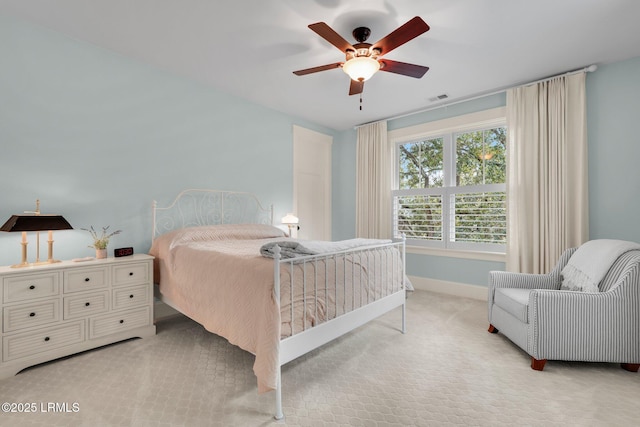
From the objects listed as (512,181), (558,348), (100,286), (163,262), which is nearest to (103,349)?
(100,286)

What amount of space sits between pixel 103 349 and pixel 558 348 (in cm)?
388

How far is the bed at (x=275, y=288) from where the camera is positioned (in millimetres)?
1762

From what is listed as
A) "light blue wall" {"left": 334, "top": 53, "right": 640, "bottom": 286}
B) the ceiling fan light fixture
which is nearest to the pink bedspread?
the ceiling fan light fixture

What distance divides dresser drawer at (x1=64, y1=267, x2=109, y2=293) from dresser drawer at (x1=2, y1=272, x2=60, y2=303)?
0.23ft

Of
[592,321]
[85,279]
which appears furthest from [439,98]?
[85,279]

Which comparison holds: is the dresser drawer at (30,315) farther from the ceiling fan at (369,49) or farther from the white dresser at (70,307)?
the ceiling fan at (369,49)

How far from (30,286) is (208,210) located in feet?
6.29

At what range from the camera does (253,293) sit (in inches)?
73.5

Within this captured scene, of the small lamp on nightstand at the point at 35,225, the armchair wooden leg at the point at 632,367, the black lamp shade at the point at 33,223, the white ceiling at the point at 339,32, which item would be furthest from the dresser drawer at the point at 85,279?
the armchair wooden leg at the point at 632,367

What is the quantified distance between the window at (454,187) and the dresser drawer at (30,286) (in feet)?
14.6

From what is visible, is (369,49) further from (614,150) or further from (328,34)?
(614,150)

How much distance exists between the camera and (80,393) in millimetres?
1980

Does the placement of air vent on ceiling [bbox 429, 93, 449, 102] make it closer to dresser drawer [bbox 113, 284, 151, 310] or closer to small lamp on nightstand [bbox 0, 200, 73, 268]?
dresser drawer [bbox 113, 284, 151, 310]

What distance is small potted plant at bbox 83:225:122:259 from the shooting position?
277 cm
